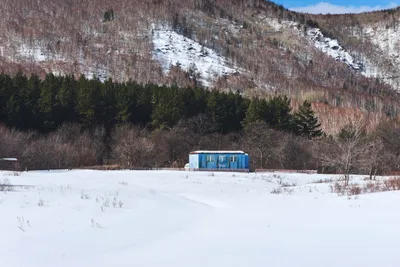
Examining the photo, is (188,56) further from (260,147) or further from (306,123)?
(260,147)

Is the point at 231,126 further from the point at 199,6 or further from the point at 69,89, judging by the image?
the point at 199,6

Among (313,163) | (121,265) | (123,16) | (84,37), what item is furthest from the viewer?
(123,16)

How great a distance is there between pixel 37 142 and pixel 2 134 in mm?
3471

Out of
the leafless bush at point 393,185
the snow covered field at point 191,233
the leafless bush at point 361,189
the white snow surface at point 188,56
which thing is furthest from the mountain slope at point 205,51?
the snow covered field at point 191,233

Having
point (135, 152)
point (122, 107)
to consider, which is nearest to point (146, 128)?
point (122, 107)

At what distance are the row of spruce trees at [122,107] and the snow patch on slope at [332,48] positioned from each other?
12193 centimetres

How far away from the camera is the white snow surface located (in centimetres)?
12950

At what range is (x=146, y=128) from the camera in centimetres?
6097

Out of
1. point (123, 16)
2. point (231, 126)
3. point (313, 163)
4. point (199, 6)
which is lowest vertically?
point (313, 163)

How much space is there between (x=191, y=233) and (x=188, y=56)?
129m

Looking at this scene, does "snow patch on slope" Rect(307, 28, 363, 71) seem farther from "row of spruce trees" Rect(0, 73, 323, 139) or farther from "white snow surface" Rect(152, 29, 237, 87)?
"row of spruce trees" Rect(0, 73, 323, 139)

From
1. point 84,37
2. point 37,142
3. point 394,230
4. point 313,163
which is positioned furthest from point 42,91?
point 84,37

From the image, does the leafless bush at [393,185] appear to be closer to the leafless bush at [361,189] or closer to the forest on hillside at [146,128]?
the leafless bush at [361,189]

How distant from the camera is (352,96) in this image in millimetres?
144750
